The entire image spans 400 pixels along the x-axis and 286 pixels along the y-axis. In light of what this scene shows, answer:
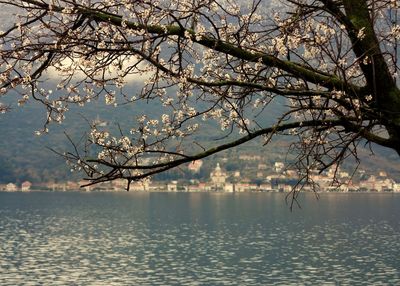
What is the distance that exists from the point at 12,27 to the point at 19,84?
0.83 m

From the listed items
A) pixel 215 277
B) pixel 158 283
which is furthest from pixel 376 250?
pixel 158 283

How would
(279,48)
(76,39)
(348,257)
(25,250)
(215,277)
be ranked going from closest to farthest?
(76,39)
(279,48)
(215,277)
(348,257)
(25,250)

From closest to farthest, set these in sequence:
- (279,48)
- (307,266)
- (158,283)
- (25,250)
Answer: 1. (279,48)
2. (158,283)
3. (307,266)
4. (25,250)

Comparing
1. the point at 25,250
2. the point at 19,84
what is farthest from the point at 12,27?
the point at 25,250

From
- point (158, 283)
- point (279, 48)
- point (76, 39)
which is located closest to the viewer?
point (76, 39)

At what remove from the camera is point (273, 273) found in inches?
4240

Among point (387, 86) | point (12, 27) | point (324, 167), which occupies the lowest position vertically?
point (324, 167)

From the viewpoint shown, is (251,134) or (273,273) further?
(273,273)

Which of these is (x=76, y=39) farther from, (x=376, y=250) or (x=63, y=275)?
(x=376, y=250)

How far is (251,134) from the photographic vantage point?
10.7 meters

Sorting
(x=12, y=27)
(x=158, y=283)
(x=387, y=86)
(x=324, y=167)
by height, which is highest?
(x=12, y=27)

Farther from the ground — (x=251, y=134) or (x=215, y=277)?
(x=251, y=134)

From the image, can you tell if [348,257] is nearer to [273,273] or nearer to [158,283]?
[273,273]

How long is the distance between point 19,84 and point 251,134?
347 cm
